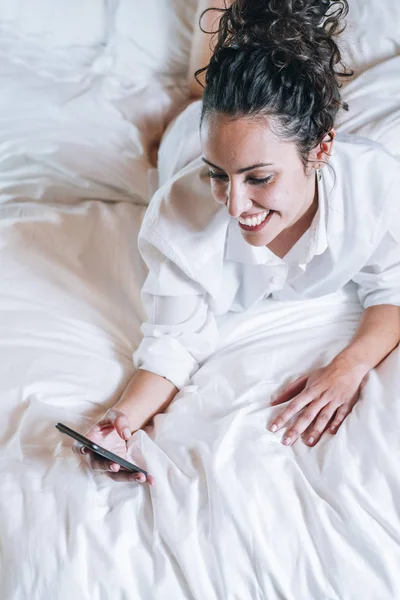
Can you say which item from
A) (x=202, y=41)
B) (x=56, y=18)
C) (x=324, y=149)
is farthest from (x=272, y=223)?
(x=56, y=18)

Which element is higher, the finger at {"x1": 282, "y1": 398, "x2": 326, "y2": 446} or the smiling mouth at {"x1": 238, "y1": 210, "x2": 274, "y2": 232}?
the smiling mouth at {"x1": 238, "y1": 210, "x2": 274, "y2": 232}

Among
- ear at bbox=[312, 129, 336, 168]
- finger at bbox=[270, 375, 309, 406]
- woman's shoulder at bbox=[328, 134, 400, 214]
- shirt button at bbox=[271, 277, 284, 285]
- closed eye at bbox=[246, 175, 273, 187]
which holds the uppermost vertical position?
ear at bbox=[312, 129, 336, 168]

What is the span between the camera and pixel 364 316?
136cm

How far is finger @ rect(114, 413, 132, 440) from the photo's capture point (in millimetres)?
1149

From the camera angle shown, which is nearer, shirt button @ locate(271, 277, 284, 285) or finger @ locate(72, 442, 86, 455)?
finger @ locate(72, 442, 86, 455)

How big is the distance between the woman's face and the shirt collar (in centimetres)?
12

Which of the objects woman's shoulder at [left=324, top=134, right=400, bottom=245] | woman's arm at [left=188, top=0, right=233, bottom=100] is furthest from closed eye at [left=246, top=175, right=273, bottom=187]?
woman's arm at [left=188, top=0, right=233, bottom=100]

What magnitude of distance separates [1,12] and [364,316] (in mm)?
1142

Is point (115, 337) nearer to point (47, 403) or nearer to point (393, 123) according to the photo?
point (47, 403)

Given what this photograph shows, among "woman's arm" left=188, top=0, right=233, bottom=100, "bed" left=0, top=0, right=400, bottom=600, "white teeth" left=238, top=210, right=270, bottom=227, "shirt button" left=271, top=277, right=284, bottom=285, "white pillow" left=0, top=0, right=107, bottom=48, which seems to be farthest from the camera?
"white pillow" left=0, top=0, right=107, bottom=48

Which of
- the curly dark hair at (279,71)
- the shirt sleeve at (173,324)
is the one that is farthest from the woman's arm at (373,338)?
the curly dark hair at (279,71)

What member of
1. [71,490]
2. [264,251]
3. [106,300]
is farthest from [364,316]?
[71,490]

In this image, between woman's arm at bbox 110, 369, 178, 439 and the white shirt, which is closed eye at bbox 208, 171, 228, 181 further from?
woman's arm at bbox 110, 369, 178, 439

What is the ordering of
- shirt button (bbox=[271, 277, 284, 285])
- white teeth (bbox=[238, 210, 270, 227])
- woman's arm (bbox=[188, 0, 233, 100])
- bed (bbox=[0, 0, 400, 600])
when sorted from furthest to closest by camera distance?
woman's arm (bbox=[188, 0, 233, 100])
shirt button (bbox=[271, 277, 284, 285])
white teeth (bbox=[238, 210, 270, 227])
bed (bbox=[0, 0, 400, 600])
